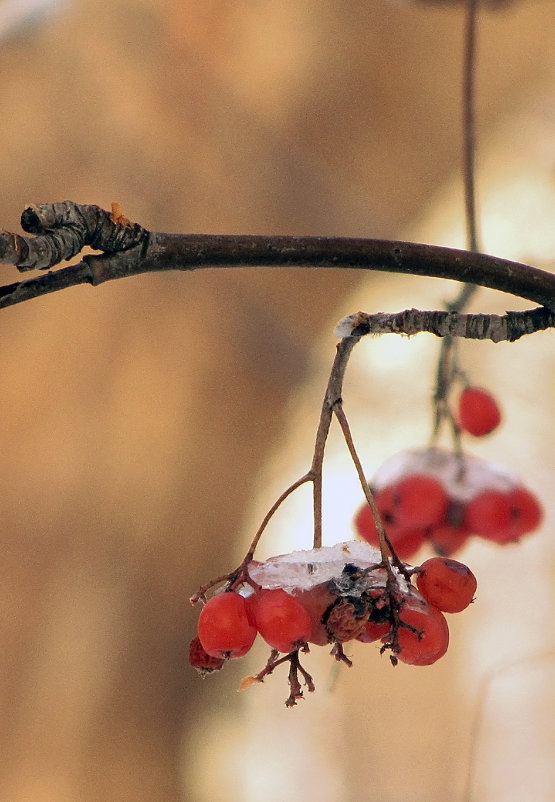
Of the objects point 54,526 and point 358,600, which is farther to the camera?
point 54,526

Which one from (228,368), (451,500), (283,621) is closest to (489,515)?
(451,500)

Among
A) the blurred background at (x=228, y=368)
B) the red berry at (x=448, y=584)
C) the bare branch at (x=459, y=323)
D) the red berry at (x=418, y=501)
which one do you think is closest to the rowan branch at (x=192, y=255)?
the bare branch at (x=459, y=323)

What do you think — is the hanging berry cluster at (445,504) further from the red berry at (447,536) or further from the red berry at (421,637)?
the red berry at (421,637)

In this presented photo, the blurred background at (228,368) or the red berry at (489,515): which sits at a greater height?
the blurred background at (228,368)

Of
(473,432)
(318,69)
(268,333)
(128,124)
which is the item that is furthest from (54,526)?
(473,432)

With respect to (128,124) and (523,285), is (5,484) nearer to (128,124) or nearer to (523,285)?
(128,124)

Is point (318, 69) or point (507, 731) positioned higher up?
point (318, 69)
